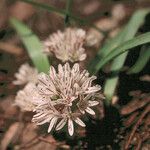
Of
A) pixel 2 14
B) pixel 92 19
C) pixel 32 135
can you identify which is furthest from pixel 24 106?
pixel 2 14

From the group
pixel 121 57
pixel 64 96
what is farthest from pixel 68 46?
pixel 64 96

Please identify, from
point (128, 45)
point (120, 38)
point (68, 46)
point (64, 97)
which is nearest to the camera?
point (64, 97)

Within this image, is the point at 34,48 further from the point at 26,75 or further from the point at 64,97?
the point at 64,97

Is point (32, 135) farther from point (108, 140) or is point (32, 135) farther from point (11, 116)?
point (108, 140)

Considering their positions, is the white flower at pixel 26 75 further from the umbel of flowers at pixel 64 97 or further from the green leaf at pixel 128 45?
the umbel of flowers at pixel 64 97

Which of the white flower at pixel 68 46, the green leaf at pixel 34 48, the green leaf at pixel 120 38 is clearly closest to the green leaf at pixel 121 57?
the green leaf at pixel 120 38

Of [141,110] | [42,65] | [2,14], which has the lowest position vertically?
[141,110]
